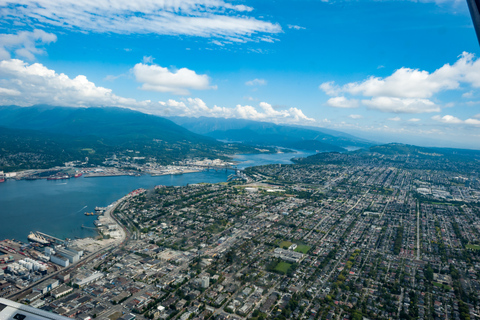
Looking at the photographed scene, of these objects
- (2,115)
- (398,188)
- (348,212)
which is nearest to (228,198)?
(348,212)

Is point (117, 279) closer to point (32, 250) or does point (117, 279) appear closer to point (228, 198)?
point (32, 250)

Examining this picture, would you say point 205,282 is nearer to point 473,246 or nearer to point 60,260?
point 60,260

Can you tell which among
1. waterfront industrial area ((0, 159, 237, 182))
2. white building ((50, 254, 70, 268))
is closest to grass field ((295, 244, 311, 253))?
white building ((50, 254, 70, 268))

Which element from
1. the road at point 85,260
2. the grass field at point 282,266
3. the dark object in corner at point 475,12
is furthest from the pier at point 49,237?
the dark object in corner at point 475,12

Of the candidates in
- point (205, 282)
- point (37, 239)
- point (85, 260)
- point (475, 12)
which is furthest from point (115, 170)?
point (475, 12)

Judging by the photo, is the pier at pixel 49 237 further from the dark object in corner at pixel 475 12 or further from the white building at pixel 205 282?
the dark object in corner at pixel 475 12

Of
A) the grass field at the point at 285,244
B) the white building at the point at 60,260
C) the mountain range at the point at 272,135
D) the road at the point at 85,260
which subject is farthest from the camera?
the mountain range at the point at 272,135

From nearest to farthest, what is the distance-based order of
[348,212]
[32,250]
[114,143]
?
[32,250], [348,212], [114,143]
